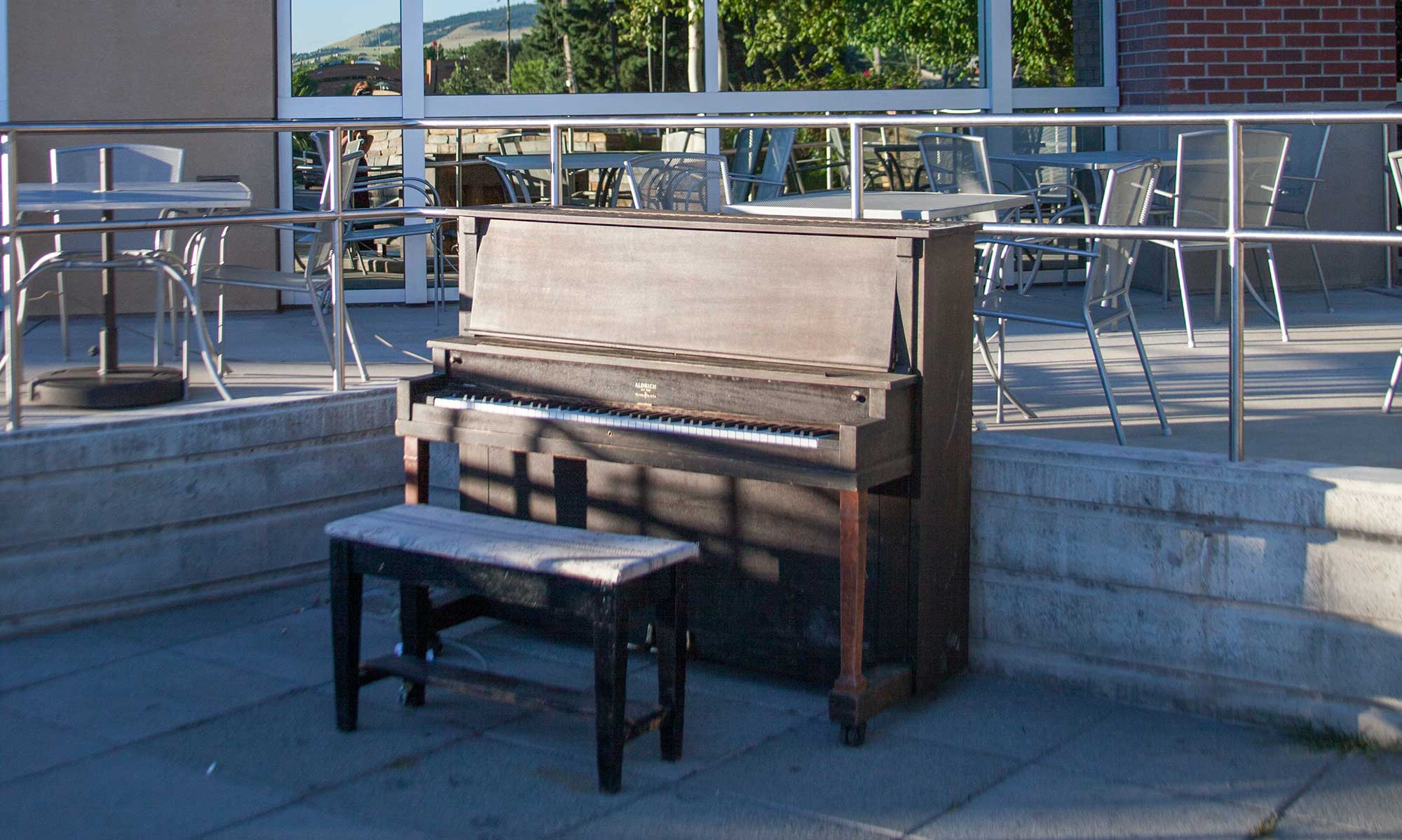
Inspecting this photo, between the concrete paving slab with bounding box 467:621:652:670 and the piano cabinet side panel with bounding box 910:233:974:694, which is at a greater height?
the piano cabinet side panel with bounding box 910:233:974:694

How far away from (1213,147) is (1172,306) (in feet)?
4.75

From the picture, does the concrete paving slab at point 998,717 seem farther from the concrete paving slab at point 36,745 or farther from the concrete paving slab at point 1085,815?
the concrete paving slab at point 36,745

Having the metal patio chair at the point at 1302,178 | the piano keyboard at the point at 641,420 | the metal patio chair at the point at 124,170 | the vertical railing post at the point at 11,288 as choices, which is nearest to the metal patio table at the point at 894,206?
the piano keyboard at the point at 641,420

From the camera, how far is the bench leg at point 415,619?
3830mm

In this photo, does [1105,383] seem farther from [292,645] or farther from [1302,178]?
[1302,178]

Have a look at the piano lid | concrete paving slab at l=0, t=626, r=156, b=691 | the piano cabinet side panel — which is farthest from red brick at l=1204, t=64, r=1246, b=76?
concrete paving slab at l=0, t=626, r=156, b=691

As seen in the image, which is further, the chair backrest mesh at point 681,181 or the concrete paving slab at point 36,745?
the chair backrest mesh at point 681,181

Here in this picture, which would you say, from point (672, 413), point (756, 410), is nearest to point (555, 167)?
point (672, 413)

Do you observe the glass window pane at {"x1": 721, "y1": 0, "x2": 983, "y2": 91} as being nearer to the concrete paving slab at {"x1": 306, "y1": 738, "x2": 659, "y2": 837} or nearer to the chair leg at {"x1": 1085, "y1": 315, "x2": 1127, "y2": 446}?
the chair leg at {"x1": 1085, "y1": 315, "x2": 1127, "y2": 446}

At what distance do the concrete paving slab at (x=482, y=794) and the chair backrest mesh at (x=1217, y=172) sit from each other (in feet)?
12.6

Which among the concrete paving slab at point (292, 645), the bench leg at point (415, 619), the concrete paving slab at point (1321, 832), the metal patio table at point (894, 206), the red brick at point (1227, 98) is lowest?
the concrete paving slab at point (1321, 832)

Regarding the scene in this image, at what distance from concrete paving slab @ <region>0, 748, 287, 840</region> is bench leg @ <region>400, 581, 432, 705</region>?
2.24ft

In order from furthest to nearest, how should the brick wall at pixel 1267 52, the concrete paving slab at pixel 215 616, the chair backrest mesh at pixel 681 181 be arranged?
1. the brick wall at pixel 1267 52
2. the chair backrest mesh at pixel 681 181
3. the concrete paving slab at pixel 215 616

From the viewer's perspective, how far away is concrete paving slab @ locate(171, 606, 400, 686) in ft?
13.1
